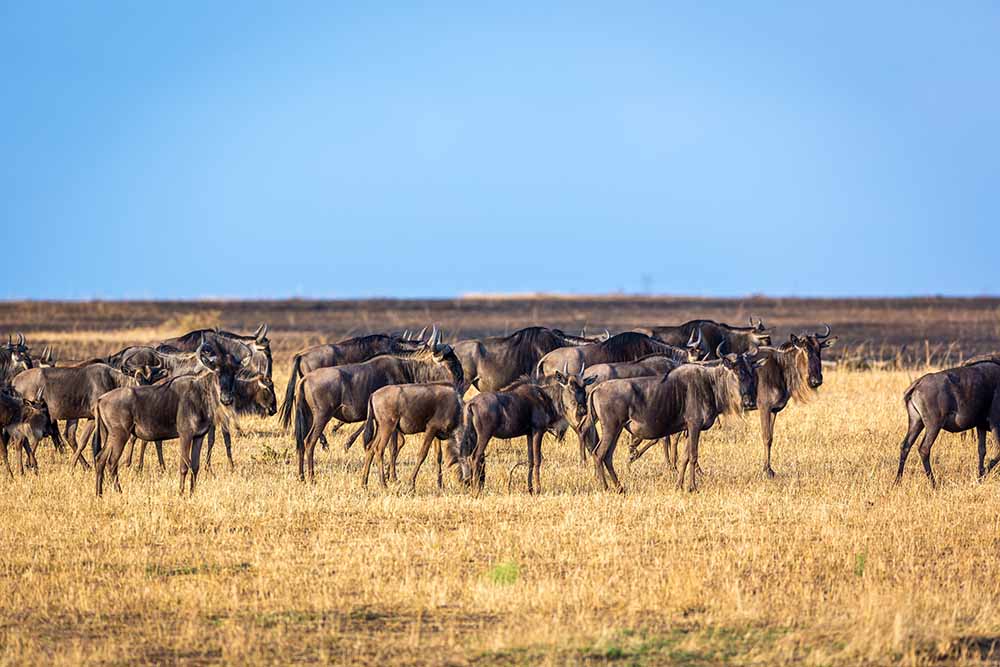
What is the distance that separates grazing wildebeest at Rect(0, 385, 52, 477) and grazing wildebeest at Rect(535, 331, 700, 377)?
5983 mm

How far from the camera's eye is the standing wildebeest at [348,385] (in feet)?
49.2

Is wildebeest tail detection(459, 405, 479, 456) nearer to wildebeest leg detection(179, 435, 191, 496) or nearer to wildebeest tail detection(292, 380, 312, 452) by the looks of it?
wildebeest tail detection(292, 380, 312, 452)

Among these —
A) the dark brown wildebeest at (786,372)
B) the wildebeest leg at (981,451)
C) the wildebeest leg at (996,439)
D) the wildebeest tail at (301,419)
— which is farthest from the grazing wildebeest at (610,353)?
the wildebeest leg at (996,439)

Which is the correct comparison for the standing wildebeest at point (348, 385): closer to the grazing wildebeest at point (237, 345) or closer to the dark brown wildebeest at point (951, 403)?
the grazing wildebeest at point (237, 345)

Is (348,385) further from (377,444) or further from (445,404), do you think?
(445,404)

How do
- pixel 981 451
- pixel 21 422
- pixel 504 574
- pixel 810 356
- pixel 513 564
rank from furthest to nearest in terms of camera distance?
pixel 810 356 < pixel 21 422 < pixel 981 451 < pixel 513 564 < pixel 504 574

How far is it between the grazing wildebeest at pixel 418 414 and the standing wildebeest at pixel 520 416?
0.17 meters

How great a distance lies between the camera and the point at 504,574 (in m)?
9.72

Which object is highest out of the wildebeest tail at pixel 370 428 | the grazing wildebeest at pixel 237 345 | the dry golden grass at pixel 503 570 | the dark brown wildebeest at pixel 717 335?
the dark brown wildebeest at pixel 717 335

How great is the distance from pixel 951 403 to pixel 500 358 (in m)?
6.43

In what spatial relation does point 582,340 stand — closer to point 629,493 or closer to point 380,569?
point 629,493

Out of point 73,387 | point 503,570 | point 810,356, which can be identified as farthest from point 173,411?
point 810,356

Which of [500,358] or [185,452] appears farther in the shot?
[500,358]

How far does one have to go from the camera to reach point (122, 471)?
15.5 metres
